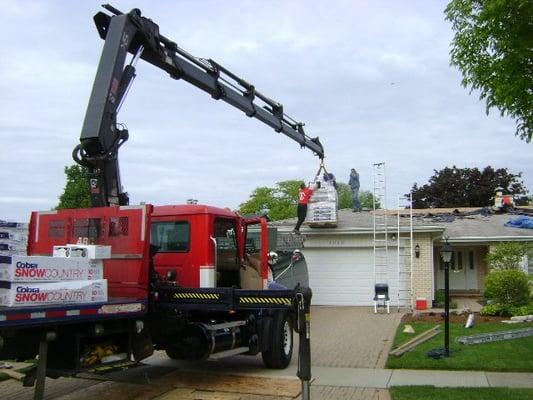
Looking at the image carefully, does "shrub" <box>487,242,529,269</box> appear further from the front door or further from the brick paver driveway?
the front door

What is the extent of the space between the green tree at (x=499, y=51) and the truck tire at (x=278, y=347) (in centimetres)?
485

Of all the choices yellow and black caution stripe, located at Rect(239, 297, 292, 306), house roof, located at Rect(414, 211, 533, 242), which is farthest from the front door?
yellow and black caution stripe, located at Rect(239, 297, 292, 306)

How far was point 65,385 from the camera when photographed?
9.51 metres

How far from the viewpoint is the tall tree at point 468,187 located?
2009 inches

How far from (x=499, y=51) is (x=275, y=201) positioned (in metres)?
63.8

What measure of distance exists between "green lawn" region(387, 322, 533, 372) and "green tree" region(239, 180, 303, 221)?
55.5m

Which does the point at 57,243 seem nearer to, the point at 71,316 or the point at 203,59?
the point at 71,316

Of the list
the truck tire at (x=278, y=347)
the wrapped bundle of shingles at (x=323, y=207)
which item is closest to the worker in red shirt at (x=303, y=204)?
the wrapped bundle of shingles at (x=323, y=207)

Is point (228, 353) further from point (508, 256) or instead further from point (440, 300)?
point (440, 300)

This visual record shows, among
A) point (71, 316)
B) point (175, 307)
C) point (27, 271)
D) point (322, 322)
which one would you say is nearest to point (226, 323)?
point (175, 307)

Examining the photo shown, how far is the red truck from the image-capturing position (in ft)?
23.9

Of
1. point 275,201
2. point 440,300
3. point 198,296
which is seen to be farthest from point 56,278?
point 275,201

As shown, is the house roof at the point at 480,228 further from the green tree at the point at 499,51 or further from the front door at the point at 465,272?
the green tree at the point at 499,51

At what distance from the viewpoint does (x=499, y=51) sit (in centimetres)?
777
